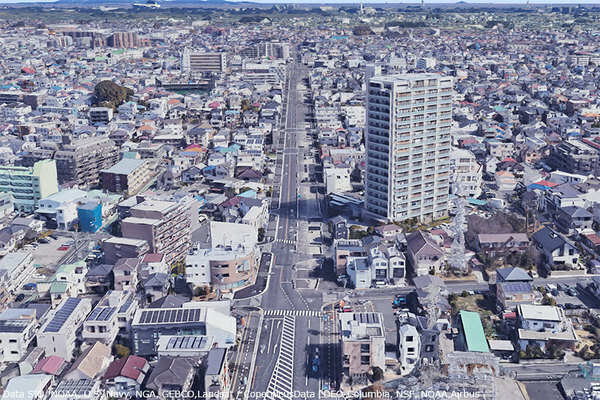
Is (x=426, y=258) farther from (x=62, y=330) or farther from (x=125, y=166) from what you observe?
(x=125, y=166)

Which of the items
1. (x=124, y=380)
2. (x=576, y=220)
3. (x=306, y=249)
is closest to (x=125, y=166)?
(x=306, y=249)

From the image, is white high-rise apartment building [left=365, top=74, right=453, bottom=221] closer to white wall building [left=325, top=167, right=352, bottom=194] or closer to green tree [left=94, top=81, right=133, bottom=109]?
white wall building [left=325, top=167, right=352, bottom=194]

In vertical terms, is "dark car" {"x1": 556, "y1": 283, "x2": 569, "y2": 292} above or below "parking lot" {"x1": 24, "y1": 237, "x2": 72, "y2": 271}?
below

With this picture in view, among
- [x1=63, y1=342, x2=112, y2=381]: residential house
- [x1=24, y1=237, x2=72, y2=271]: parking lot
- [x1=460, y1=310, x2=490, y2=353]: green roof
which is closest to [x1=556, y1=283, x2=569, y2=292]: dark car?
[x1=460, y1=310, x2=490, y2=353]: green roof

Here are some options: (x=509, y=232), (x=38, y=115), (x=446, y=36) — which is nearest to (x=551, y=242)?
(x=509, y=232)

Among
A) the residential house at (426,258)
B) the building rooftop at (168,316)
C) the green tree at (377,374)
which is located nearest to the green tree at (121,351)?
the building rooftop at (168,316)

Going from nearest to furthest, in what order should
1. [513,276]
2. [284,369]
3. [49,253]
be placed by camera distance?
[284,369] → [513,276] → [49,253]

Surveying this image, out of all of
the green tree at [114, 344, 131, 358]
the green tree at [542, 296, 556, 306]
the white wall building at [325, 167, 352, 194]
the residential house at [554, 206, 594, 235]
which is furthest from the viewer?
the white wall building at [325, 167, 352, 194]

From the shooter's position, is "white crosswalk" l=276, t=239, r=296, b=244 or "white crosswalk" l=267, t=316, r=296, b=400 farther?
"white crosswalk" l=276, t=239, r=296, b=244
